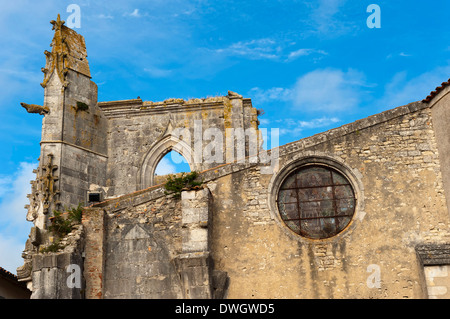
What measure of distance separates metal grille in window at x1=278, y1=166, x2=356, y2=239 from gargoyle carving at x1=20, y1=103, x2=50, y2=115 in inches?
316

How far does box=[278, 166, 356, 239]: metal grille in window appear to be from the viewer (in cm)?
1338

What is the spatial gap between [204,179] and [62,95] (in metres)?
7.01

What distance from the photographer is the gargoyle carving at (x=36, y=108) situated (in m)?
18.6

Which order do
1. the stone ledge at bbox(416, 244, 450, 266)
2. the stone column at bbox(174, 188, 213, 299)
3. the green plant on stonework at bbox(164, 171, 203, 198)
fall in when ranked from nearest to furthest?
the stone ledge at bbox(416, 244, 450, 266) < the stone column at bbox(174, 188, 213, 299) < the green plant on stonework at bbox(164, 171, 203, 198)

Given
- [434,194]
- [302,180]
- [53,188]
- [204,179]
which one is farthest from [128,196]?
[434,194]

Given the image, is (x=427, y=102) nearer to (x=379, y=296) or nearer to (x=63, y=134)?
(x=379, y=296)

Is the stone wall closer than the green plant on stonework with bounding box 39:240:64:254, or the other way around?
the stone wall

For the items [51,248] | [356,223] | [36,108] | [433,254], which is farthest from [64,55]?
[433,254]

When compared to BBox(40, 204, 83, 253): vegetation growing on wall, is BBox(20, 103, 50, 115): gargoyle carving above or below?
above

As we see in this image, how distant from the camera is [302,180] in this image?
45.3ft

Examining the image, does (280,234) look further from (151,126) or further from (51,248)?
(151,126)

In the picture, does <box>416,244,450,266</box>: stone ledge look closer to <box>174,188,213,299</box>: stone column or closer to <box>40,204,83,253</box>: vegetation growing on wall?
<box>174,188,213,299</box>: stone column

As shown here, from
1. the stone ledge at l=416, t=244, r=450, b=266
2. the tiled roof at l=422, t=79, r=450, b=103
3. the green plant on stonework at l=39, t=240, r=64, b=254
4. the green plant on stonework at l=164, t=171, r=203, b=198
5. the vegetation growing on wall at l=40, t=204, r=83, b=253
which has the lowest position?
the stone ledge at l=416, t=244, r=450, b=266

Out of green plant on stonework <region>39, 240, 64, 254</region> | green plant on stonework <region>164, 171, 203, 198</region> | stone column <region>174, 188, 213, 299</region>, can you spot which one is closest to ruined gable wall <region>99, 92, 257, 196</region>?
green plant on stonework <region>164, 171, 203, 198</region>
